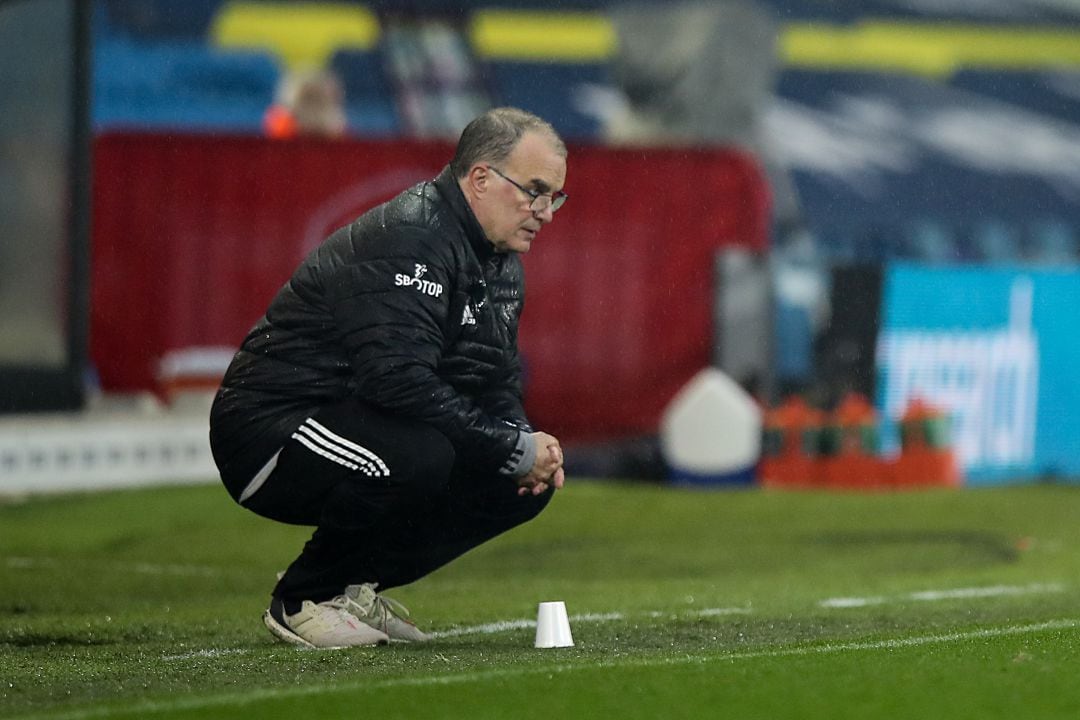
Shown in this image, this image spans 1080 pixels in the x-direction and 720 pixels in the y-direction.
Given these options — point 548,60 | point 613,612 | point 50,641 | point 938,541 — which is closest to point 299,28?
point 548,60

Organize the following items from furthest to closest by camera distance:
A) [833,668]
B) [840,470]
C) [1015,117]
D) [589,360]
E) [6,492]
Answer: [1015,117], [589,360], [840,470], [6,492], [833,668]

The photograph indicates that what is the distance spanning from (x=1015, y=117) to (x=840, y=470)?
22665mm

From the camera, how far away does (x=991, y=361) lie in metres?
14.6

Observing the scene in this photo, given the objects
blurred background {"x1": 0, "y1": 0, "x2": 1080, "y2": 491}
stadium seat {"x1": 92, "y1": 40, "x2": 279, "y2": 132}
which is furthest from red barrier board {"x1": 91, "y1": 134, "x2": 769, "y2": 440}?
stadium seat {"x1": 92, "y1": 40, "x2": 279, "y2": 132}

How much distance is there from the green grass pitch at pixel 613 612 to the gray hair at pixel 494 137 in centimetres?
150

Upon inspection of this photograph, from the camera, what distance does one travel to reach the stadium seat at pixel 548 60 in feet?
103

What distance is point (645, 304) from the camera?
15.3 metres

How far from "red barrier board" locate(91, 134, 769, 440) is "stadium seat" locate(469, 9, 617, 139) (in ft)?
50.1

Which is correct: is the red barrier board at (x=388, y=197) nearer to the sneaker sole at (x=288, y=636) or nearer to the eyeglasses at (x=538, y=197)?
the sneaker sole at (x=288, y=636)

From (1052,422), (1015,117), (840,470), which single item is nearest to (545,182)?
(840,470)

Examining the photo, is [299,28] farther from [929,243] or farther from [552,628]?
[552,628]

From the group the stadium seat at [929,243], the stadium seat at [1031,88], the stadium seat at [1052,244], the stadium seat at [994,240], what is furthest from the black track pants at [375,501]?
the stadium seat at [1031,88]

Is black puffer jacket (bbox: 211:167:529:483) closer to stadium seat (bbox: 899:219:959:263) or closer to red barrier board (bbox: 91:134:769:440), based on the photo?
red barrier board (bbox: 91:134:769:440)

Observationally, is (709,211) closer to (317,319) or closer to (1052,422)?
(1052,422)
